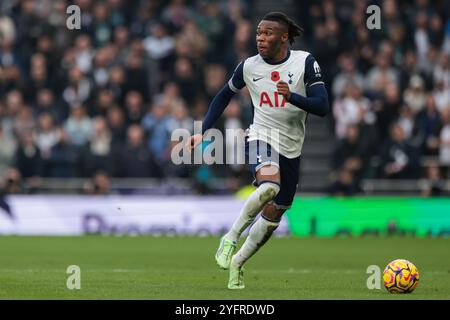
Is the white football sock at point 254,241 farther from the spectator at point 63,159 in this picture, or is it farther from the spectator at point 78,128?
the spectator at point 78,128

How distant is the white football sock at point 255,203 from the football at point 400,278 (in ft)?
4.58

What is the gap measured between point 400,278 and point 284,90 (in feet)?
7.17

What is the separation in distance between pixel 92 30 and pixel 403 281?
15.8 meters

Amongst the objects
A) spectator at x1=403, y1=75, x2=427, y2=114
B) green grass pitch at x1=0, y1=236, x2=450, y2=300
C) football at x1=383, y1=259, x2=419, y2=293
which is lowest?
green grass pitch at x1=0, y1=236, x2=450, y2=300

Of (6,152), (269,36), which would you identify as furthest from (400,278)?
(6,152)

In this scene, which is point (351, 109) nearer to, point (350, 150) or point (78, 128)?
point (350, 150)

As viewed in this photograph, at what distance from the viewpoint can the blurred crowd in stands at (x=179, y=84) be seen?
77.6 feet

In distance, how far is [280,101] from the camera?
12.3 m

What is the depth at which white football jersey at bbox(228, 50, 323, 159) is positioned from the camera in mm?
12289

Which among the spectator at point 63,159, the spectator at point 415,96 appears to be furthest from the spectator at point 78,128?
the spectator at point 415,96

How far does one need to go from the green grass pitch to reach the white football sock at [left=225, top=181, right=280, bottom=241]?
64cm

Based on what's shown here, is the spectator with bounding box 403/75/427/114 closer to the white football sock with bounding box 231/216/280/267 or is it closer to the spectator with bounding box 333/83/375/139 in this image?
the spectator with bounding box 333/83/375/139

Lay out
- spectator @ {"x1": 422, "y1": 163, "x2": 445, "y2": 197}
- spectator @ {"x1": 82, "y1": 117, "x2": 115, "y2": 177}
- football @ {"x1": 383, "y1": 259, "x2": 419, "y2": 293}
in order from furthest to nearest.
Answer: spectator @ {"x1": 82, "y1": 117, "x2": 115, "y2": 177} < spectator @ {"x1": 422, "y1": 163, "x2": 445, "y2": 197} < football @ {"x1": 383, "y1": 259, "x2": 419, "y2": 293}

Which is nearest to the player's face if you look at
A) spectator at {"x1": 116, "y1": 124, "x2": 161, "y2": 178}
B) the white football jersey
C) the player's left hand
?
the white football jersey
